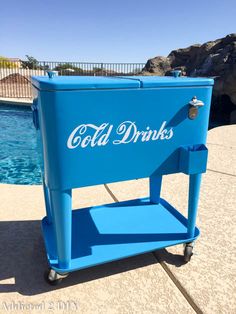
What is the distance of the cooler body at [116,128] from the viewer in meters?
1.32

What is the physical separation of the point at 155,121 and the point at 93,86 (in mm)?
409

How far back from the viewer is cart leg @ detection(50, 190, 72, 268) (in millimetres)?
1439

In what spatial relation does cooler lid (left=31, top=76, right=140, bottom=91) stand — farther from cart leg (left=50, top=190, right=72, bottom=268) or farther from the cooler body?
cart leg (left=50, top=190, right=72, bottom=268)

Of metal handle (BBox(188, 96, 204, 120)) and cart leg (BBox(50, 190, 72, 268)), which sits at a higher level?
metal handle (BBox(188, 96, 204, 120))

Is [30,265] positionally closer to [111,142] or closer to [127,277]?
[127,277]

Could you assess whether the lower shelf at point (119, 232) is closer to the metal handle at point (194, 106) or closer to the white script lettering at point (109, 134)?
the white script lettering at point (109, 134)

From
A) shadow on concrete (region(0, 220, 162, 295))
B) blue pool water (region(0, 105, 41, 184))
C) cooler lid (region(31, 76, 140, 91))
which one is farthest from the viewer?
blue pool water (region(0, 105, 41, 184))

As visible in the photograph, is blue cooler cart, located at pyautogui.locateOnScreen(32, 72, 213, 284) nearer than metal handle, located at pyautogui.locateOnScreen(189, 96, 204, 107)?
Yes

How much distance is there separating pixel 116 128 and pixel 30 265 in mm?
1107

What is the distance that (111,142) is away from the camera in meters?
1.47

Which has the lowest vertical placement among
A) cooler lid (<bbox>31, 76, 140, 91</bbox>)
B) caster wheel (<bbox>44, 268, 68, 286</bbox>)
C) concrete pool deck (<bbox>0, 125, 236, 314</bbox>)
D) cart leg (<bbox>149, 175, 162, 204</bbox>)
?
concrete pool deck (<bbox>0, 125, 236, 314</bbox>)

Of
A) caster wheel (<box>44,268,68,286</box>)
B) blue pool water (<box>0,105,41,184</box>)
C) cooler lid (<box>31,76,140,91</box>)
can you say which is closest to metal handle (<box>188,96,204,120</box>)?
cooler lid (<box>31,76,140,91</box>)

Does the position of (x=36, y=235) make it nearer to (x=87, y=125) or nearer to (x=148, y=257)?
(x=148, y=257)

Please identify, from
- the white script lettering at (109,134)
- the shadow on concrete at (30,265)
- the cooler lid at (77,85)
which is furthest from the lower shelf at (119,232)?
the cooler lid at (77,85)
